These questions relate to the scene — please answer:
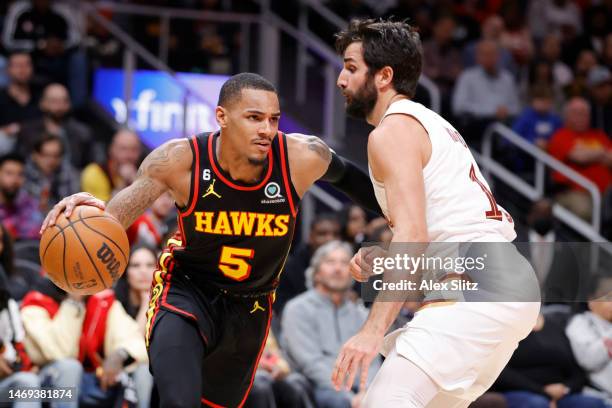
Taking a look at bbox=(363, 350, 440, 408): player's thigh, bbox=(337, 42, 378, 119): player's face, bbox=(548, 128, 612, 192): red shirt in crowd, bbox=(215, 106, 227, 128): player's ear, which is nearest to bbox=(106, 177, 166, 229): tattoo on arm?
bbox=(215, 106, 227, 128): player's ear

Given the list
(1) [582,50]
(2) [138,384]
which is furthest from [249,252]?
(1) [582,50]

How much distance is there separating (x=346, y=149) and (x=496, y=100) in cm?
189

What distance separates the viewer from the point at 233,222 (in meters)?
5.18

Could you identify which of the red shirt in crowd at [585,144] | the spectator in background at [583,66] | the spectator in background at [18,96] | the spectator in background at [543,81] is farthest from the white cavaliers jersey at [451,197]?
the spectator in background at [583,66]

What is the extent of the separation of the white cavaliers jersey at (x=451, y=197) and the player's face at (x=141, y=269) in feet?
11.5

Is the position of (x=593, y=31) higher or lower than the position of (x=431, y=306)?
higher

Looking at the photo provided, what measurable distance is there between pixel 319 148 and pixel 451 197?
4.53 ft

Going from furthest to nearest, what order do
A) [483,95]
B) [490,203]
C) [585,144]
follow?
[483,95], [585,144], [490,203]

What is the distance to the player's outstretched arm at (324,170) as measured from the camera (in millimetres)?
5375

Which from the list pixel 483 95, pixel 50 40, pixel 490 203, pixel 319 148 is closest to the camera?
pixel 490 203

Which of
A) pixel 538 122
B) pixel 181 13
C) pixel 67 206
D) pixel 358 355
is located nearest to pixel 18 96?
pixel 181 13

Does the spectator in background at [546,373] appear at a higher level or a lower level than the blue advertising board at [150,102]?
lower

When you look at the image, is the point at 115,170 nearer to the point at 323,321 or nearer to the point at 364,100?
the point at 323,321

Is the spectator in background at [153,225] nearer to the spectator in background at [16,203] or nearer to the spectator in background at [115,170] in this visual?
the spectator in background at [115,170]
